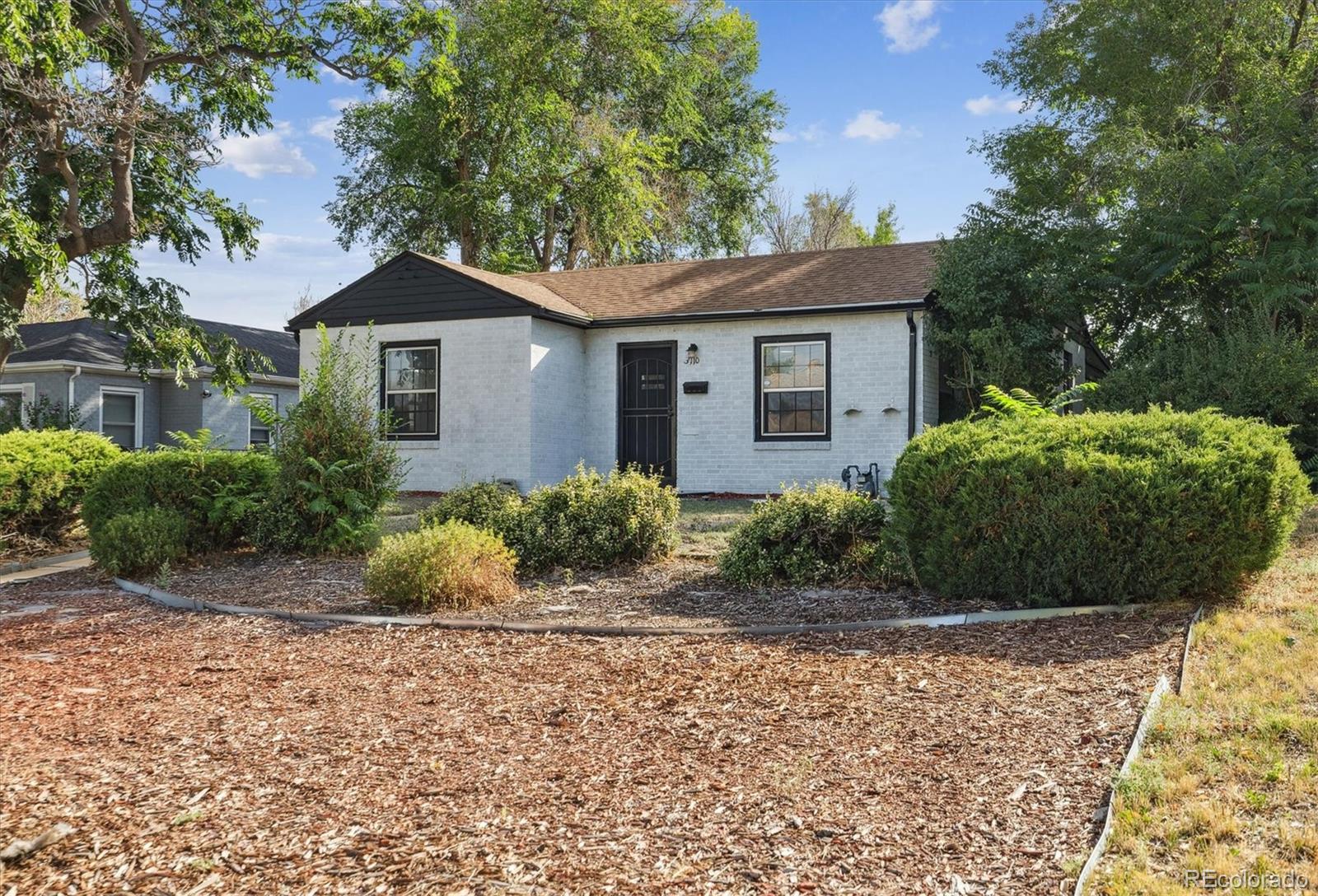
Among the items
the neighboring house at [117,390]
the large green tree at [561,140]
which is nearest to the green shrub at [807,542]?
the neighboring house at [117,390]

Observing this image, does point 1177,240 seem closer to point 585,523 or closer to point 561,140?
point 585,523

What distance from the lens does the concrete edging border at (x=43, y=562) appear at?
9516 mm

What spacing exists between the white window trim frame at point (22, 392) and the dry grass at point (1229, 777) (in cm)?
1954

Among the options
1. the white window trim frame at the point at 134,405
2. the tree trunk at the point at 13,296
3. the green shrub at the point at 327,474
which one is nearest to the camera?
the green shrub at the point at 327,474

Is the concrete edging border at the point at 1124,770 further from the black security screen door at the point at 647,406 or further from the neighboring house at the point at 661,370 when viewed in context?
the black security screen door at the point at 647,406

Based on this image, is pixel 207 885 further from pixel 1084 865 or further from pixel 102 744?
pixel 1084 865

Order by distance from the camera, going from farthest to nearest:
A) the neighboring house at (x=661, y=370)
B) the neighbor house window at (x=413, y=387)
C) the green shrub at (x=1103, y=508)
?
the neighbor house window at (x=413, y=387) < the neighboring house at (x=661, y=370) < the green shrub at (x=1103, y=508)

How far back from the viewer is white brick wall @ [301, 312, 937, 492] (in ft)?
43.7

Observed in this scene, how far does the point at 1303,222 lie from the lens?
12086 millimetres

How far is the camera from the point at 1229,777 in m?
3.28

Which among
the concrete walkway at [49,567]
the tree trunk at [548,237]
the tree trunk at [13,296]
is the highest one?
the tree trunk at [548,237]

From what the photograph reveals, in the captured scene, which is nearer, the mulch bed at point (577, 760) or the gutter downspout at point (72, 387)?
the mulch bed at point (577, 760)

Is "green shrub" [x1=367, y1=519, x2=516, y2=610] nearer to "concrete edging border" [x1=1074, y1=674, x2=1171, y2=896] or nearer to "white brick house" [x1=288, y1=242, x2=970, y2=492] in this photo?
"concrete edging border" [x1=1074, y1=674, x2=1171, y2=896]

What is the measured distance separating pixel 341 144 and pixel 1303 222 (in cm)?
2317
